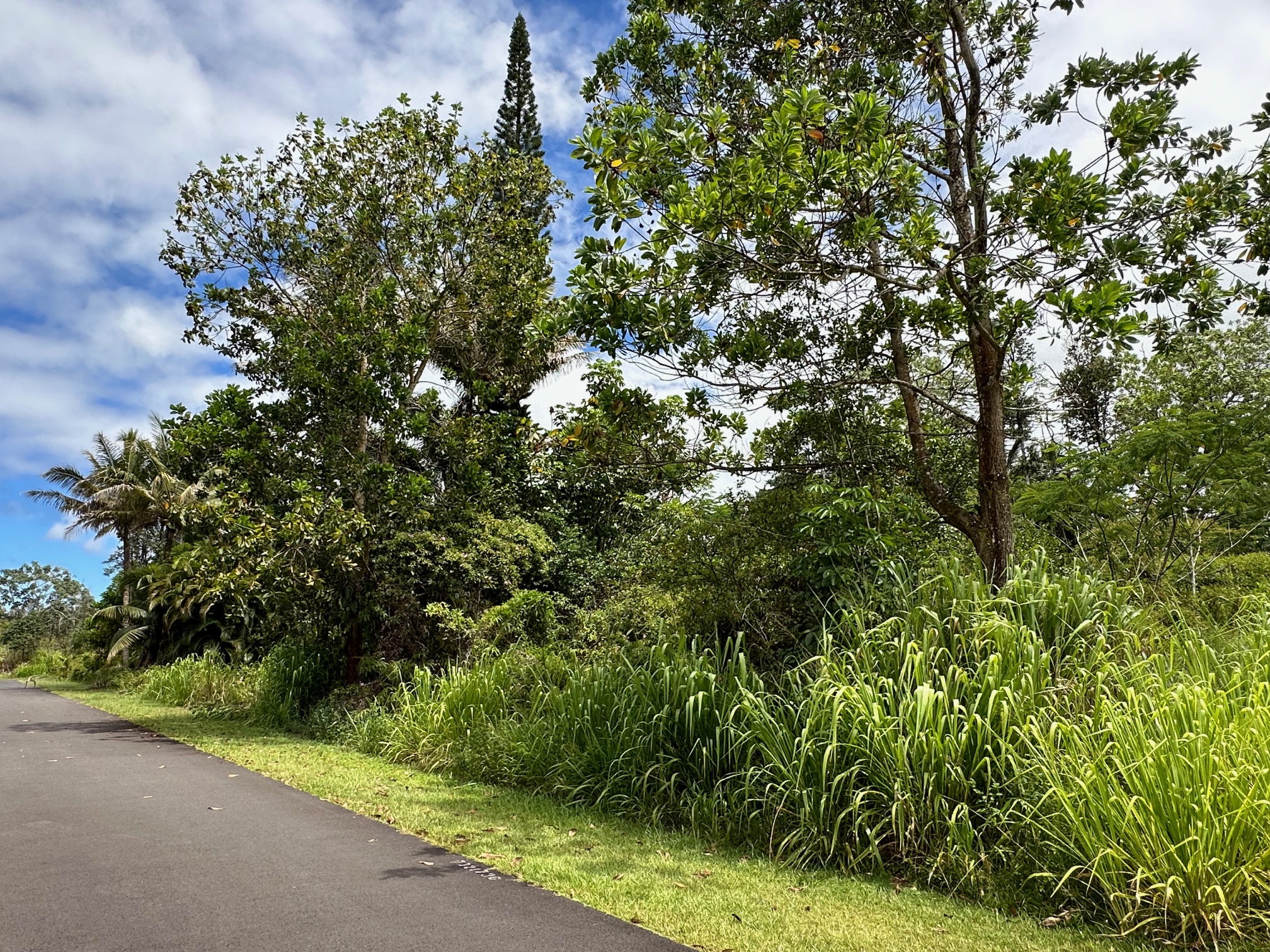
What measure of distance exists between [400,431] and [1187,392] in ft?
54.1

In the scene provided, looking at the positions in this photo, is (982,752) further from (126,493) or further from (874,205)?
(126,493)

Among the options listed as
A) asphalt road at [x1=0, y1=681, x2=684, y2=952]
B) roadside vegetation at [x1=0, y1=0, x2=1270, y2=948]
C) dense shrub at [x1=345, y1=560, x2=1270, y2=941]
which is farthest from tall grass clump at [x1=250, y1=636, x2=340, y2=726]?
dense shrub at [x1=345, y1=560, x2=1270, y2=941]

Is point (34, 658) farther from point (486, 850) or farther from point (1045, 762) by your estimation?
point (1045, 762)

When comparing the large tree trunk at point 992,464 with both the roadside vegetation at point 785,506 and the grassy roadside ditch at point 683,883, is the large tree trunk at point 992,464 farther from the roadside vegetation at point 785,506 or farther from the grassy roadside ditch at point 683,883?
the grassy roadside ditch at point 683,883

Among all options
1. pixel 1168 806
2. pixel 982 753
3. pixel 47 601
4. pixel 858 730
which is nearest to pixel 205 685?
pixel 858 730

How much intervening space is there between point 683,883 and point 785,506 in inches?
177

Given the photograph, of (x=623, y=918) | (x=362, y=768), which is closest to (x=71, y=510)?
(x=362, y=768)

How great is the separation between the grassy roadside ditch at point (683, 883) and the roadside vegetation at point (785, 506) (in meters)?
0.07

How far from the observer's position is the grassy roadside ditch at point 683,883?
13.0ft

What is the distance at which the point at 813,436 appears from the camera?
9.21 metres

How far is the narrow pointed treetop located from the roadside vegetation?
1122cm

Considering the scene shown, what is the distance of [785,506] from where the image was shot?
8.67 meters

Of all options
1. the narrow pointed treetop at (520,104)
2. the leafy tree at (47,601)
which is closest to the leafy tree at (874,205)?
the narrow pointed treetop at (520,104)

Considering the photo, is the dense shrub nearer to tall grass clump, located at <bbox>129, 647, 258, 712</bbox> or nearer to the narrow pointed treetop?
tall grass clump, located at <bbox>129, 647, 258, 712</bbox>
